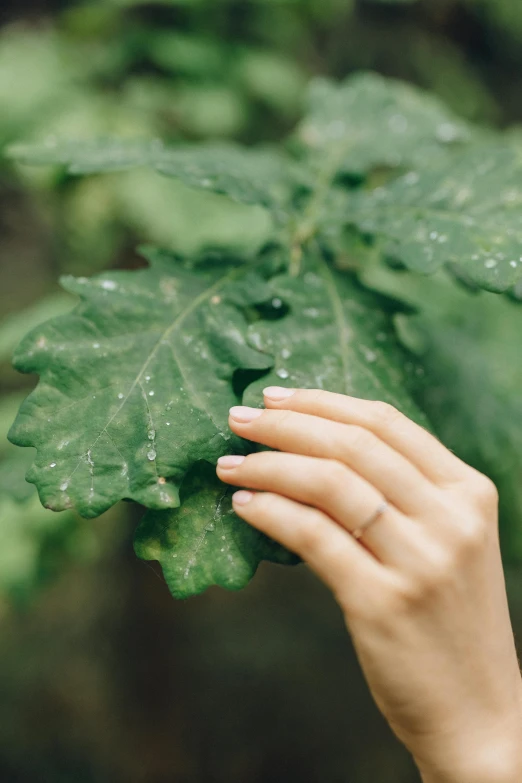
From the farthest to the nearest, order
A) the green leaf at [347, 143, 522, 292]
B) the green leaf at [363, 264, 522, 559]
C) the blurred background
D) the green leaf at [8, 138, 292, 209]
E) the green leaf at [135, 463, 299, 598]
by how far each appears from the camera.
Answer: the blurred background → the green leaf at [363, 264, 522, 559] → the green leaf at [8, 138, 292, 209] → the green leaf at [347, 143, 522, 292] → the green leaf at [135, 463, 299, 598]

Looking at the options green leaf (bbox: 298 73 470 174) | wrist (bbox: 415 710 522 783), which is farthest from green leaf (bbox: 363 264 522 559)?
wrist (bbox: 415 710 522 783)

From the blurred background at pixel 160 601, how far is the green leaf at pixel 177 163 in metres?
0.85

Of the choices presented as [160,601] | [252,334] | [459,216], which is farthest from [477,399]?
[160,601]

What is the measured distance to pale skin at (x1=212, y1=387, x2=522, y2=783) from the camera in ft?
2.24

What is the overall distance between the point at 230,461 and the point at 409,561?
252mm

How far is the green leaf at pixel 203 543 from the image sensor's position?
2.57ft

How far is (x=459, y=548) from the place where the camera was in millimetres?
685

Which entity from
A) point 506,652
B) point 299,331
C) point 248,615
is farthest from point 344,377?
point 248,615

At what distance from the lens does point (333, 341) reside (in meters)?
0.99

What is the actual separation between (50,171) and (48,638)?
7.32 feet

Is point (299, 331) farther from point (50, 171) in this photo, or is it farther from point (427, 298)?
point (50, 171)

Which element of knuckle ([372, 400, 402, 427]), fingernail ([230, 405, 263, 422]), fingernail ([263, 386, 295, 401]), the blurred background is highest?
knuckle ([372, 400, 402, 427])

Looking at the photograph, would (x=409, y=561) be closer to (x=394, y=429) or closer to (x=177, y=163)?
(x=394, y=429)

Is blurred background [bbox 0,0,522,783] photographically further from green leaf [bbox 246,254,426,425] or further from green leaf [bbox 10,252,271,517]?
green leaf [bbox 10,252,271,517]
